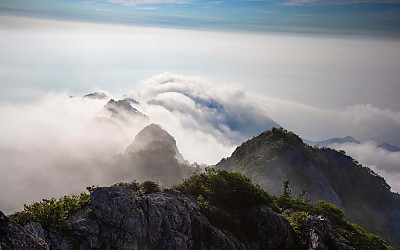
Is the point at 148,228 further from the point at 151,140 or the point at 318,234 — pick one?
the point at 151,140

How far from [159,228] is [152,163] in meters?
106

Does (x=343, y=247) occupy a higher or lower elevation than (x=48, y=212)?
lower

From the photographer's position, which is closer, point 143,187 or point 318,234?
point 318,234

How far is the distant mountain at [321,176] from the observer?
309 feet

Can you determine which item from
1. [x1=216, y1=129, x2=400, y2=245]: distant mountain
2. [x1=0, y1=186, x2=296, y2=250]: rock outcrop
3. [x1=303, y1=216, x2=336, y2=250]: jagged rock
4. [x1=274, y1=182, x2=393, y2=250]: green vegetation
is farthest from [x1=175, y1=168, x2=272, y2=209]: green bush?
[x1=216, y1=129, x2=400, y2=245]: distant mountain

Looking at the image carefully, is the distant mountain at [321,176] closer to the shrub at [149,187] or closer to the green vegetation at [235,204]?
the green vegetation at [235,204]

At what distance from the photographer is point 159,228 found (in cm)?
2469

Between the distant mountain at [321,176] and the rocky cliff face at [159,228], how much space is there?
58806 mm

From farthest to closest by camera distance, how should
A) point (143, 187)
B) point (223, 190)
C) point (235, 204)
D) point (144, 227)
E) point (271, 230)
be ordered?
point (223, 190) → point (235, 204) → point (271, 230) → point (143, 187) → point (144, 227)

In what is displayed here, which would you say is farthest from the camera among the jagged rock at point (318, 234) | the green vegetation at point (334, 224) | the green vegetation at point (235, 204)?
the green vegetation at point (334, 224)

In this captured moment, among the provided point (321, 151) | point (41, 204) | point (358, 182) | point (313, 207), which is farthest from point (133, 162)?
point (41, 204)

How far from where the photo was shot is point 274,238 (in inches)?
1126

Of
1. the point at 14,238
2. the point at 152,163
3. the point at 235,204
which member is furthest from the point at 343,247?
the point at 152,163

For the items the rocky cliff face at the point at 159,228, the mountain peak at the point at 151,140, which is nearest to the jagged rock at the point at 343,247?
the rocky cliff face at the point at 159,228
